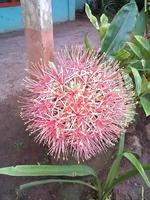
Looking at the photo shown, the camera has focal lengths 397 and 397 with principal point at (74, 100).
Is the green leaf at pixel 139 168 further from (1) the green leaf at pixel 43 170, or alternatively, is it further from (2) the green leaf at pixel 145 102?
(2) the green leaf at pixel 145 102

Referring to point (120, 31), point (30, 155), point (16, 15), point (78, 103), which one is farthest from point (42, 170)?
point (16, 15)

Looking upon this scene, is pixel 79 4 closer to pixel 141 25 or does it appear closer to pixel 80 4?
pixel 80 4

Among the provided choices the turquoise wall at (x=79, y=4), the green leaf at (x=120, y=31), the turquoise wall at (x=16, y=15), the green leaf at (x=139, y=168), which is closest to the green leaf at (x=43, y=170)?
the green leaf at (x=139, y=168)

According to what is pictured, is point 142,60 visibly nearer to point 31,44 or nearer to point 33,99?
point 31,44

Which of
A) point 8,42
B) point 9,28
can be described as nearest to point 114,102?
point 8,42

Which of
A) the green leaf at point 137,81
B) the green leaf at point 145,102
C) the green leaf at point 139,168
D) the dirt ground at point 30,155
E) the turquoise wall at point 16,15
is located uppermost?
the green leaf at point 137,81

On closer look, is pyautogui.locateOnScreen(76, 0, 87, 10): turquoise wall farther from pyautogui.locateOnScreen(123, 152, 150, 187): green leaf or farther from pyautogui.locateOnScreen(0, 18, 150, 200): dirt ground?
pyautogui.locateOnScreen(123, 152, 150, 187): green leaf
